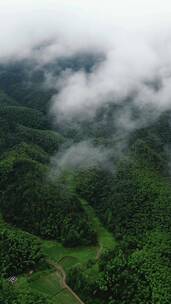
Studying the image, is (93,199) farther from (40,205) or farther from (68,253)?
(68,253)

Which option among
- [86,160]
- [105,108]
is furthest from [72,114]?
[86,160]

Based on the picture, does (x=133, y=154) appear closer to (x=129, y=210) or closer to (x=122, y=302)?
(x=129, y=210)

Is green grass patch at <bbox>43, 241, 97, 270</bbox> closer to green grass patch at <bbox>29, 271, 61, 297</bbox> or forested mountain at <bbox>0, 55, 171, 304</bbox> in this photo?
forested mountain at <bbox>0, 55, 171, 304</bbox>

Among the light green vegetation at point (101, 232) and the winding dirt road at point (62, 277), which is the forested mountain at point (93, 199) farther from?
the light green vegetation at point (101, 232)

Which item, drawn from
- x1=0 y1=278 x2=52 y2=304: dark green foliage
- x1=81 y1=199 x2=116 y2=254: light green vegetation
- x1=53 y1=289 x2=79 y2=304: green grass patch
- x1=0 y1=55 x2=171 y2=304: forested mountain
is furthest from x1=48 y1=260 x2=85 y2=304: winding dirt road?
x1=81 y1=199 x2=116 y2=254: light green vegetation

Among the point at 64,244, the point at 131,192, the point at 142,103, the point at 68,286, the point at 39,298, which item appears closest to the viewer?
the point at 39,298

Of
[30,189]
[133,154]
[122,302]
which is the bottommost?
[122,302]

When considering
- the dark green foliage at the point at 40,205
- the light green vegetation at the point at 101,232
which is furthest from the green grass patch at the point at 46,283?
the light green vegetation at the point at 101,232

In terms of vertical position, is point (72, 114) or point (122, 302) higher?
point (72, 114)
